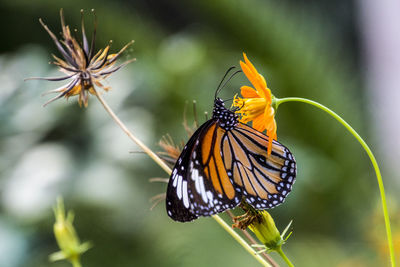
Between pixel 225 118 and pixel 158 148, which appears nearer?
pixel 225 118

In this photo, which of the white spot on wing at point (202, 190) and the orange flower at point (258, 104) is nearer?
the orange flower at point (258, 104)

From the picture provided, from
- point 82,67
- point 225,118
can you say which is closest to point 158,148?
point 225,118

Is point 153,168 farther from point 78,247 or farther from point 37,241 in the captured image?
point 78,247

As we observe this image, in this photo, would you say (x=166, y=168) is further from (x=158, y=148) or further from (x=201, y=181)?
(x=158, y=148)

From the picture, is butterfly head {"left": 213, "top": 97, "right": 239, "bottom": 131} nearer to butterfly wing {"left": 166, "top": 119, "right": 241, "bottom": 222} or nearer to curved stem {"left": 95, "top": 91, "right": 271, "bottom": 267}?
butterfly wing {"left": 166, "top": 119, "right": 241, "bottom": 222}

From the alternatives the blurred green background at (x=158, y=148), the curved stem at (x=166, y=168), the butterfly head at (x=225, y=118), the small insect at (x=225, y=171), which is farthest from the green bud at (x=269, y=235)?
the blurred green background at (x=158, y=148)

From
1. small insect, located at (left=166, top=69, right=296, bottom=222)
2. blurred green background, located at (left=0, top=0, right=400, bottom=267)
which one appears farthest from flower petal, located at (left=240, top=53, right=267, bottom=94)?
blurred green background, located at (left=0, top=0, right=400, bottom=267)

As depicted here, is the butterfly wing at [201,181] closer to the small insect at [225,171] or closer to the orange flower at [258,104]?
the small insect at [225,171]

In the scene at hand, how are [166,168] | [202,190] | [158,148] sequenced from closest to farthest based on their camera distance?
[166,168] → [202,190] → [158,148]
